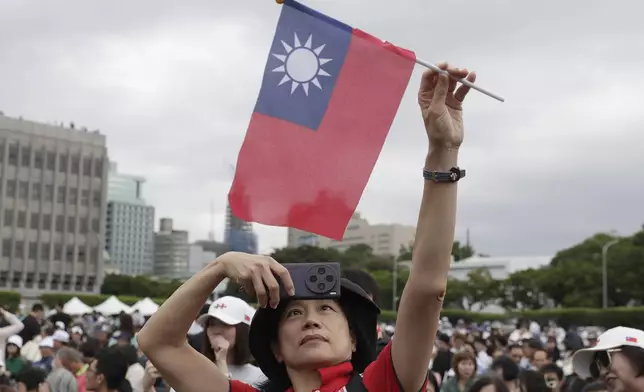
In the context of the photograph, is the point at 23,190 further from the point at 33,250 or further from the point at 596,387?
the point at 596,387

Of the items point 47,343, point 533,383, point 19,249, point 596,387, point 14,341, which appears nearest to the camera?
point 596,387

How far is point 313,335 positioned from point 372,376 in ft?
0.69

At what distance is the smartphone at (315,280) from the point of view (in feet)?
8.91

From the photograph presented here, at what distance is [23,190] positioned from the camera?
98250 millimetres

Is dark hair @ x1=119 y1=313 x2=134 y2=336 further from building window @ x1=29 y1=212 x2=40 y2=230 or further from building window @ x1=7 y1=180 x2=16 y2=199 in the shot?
building window @ x1=29 y1=212 x2=40 y2=230

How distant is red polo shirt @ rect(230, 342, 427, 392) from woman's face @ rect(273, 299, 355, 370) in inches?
1.2

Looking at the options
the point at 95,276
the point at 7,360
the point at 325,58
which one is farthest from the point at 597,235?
the point at 325,58

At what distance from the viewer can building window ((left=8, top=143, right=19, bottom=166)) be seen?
3780 inches

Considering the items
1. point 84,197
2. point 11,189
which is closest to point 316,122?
point 11,189

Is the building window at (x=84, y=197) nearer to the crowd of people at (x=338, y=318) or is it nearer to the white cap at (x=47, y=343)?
the white cap at (x=47, y=343)

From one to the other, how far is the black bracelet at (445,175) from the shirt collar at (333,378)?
2.00 feet

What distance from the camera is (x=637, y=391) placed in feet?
14.0

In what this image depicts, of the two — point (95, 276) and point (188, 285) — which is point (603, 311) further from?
point (95, 276)

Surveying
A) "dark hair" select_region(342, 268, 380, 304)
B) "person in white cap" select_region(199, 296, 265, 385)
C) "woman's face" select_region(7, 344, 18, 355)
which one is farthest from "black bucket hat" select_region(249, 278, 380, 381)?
"woman's face" select_region(7, 344, 18, 355)
